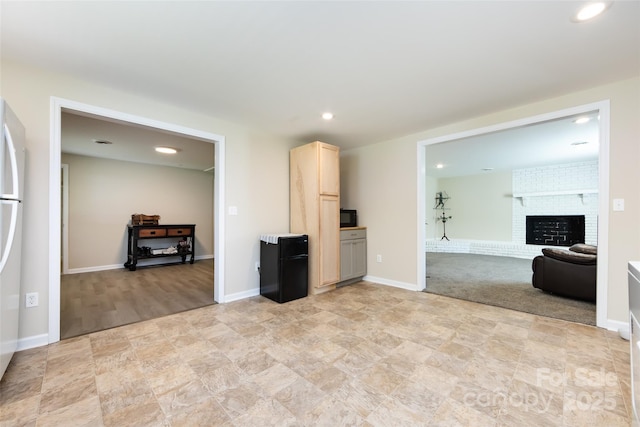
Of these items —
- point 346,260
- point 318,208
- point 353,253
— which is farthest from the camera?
point 353,253

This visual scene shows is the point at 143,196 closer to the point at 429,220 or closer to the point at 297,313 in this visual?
the point at 297,313

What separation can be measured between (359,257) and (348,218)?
0.66 meters

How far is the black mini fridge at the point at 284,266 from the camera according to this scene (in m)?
3.28

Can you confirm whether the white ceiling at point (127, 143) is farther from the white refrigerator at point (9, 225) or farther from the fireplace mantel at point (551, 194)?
the fireplace mantel at point (551, 194)

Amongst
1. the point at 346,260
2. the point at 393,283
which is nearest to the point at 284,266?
the point at 346,260

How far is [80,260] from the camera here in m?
5.13

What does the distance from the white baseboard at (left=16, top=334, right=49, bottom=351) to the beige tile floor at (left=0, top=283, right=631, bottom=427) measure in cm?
8

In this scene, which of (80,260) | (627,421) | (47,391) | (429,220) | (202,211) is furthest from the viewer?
(429,220)

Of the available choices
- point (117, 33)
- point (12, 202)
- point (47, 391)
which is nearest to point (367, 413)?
point (47, 391)

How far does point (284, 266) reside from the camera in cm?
330

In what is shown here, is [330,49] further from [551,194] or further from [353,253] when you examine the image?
[551,194]

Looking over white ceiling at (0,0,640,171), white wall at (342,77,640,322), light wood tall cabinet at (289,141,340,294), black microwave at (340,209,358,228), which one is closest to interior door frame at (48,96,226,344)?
white ceiling at (0,0,640,171)

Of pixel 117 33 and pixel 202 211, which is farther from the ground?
pixel 117 33

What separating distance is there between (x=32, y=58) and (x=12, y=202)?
125 centimetres
